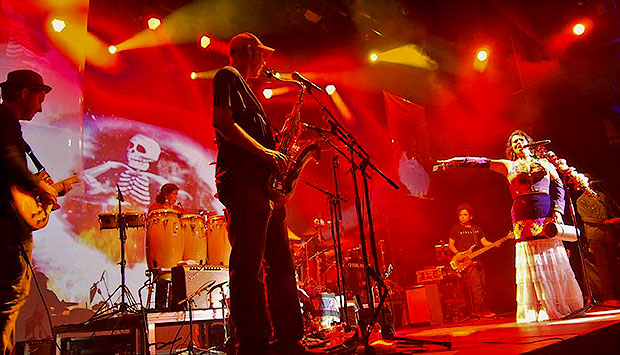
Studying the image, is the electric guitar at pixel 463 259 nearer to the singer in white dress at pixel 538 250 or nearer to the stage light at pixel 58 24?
the singer in white dress at pixel 538 250

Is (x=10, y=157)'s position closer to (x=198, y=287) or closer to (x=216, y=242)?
(x=198, y=287)

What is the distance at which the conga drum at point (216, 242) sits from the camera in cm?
764

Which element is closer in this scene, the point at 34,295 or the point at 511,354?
the point at 511,354

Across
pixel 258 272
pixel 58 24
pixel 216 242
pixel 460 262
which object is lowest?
pixel 258 272

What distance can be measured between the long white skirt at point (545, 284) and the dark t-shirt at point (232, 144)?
13.6 feet

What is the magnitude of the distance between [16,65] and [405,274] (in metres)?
8.64

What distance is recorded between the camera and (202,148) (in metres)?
9.80

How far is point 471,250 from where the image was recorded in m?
9.65

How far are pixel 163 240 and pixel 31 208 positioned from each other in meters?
4.05

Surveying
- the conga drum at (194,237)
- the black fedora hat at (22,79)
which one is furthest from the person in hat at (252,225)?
the conga drum at (194,237)

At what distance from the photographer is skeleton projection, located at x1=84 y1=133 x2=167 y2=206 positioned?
8023mm

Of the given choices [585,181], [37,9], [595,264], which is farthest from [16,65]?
[595,264]

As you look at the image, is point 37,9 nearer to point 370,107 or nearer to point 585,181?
point 370,107

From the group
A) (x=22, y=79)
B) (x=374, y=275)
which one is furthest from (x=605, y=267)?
(x=22, y=79)
